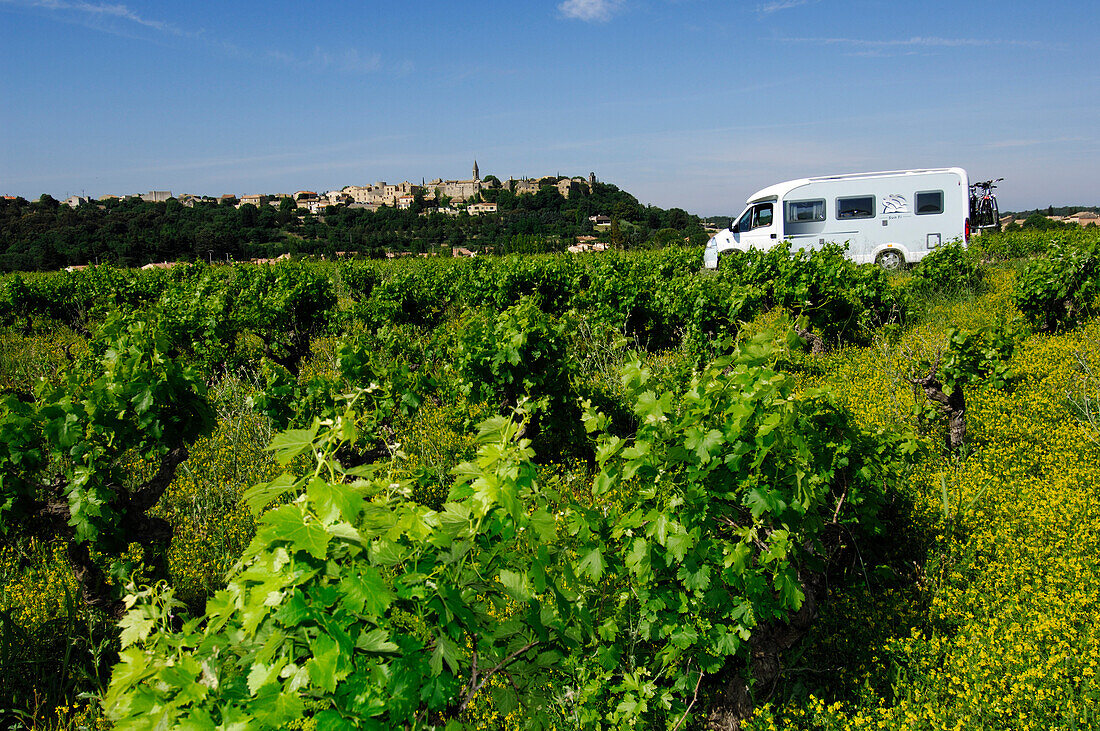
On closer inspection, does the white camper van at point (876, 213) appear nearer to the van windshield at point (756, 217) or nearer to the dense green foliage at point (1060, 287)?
the van windshield at point (756, 217)

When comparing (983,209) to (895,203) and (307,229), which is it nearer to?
(895,203)

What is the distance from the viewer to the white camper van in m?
15.0

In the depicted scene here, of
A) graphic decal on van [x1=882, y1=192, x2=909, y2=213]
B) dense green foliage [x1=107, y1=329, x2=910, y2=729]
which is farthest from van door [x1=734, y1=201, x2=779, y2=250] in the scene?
dense green foliage [x1=107, y1=329, x2=910, y2=729]

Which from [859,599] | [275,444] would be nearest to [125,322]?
[275,444]

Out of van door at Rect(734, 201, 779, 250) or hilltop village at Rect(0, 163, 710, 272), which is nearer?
van door at Rect(734, 201, 779, 250)

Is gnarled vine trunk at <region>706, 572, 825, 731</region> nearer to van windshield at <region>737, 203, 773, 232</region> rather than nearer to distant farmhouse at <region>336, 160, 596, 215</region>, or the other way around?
van windshield at <region>737, 203, 773, 232</region>

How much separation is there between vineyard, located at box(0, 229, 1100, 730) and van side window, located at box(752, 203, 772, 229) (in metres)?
9.93

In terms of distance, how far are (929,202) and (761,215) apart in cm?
420

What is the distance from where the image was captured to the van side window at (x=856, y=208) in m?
15.6

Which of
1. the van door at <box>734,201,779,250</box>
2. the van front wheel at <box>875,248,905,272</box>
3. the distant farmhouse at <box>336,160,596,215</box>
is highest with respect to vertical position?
the distant farmhouse at <box>336,160,596,215</box>

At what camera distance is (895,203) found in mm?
15328

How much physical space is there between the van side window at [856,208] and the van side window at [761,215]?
5.90 ft

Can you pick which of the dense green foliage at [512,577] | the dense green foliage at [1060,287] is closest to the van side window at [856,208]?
the dense green foliage at [1060,287]

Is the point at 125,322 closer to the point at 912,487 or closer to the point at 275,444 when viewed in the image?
the point at 275,444
